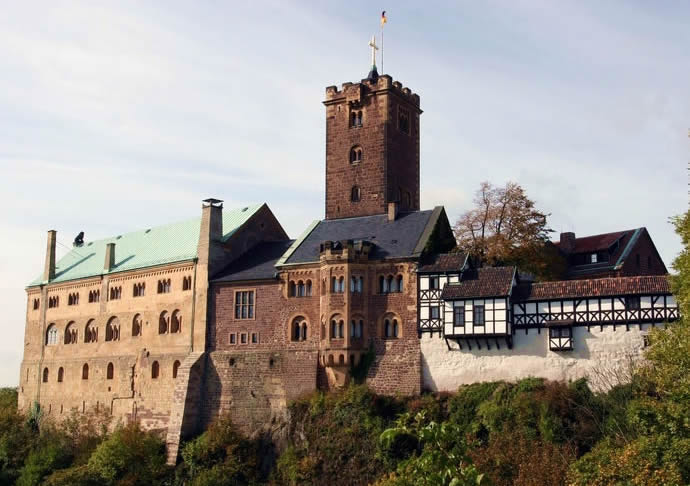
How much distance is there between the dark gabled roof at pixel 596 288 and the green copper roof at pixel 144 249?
2111cm

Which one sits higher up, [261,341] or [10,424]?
[261,341]

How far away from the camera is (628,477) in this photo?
111 feet

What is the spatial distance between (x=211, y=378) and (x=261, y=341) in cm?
402

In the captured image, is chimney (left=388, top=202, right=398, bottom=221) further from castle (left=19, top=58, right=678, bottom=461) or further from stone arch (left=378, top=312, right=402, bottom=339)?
stone arch (left=378, top=312, right=402, bottom=339)

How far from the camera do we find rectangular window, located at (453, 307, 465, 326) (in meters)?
50.0

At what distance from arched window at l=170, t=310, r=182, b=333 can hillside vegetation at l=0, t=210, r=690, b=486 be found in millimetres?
6479

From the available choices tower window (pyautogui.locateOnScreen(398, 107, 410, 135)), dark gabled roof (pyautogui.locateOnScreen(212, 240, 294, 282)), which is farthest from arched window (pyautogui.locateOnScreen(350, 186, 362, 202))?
tower window (pyautogui.locateOnScreen(398, 107, 410, 135))

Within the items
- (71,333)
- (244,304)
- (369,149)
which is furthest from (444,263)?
(71,333)

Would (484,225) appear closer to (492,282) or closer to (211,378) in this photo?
(492,282)

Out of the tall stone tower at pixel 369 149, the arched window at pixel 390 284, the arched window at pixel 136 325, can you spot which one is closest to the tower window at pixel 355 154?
the tall stone tower at pixel 369 149

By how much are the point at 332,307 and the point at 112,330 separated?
66.4ft

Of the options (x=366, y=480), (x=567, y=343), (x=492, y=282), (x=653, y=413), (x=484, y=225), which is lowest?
(x=366, y=480)

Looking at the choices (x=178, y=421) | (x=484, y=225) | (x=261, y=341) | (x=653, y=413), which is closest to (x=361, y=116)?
(x=484, y=225)

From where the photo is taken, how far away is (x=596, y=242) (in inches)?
2589
